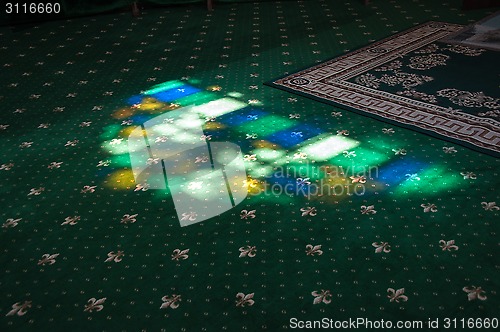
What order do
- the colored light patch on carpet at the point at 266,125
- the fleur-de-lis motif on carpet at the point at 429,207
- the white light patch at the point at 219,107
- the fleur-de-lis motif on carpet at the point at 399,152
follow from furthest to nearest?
the white light patch at the point at 219,107 → the colored light patch on carpet at the point at 266,125 → the fleur-de-lis motif on carpet at the point at 399,152 → the fleur-de-lis motif on carpet at the point at 429,207

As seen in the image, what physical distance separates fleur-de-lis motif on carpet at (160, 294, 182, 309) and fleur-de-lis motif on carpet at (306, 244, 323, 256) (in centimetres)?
52

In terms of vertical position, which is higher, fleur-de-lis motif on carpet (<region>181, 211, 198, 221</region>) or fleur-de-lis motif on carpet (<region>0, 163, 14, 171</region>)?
fleur-de-lis motif on carpet (<region>181, 211, 198, 221</region>)

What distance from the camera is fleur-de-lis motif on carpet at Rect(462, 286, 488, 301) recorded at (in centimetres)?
172

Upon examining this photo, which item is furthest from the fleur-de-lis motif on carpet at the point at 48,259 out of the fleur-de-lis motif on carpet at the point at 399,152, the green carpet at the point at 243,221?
the fleur-de-lis motif on carpet at the point at 399,152

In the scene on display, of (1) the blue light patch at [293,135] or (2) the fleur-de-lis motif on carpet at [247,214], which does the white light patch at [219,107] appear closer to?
(1) the blue light patch at [293,135]

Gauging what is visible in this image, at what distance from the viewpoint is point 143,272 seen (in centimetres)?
192

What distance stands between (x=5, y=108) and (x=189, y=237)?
76.3 inches

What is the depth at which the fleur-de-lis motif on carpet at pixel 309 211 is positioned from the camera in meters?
2.19

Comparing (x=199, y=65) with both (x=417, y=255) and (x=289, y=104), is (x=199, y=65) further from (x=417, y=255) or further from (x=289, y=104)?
(x=417, y=255)

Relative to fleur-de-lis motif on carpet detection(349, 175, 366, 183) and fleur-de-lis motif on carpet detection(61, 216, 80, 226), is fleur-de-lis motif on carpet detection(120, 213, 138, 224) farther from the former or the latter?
fleur-de-lis motif on carpet detection(349, 175, 366, 183)

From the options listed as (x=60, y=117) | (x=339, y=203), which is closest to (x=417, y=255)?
(x=339, y=203)

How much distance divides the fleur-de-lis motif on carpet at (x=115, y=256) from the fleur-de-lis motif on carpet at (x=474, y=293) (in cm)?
125

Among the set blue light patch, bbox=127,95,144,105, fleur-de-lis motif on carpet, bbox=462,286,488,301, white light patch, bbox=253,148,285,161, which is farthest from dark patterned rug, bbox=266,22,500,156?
fleur-de-lis motif on carpet, bbox=462,286,488,301

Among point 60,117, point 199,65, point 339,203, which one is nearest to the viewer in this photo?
point 339,203
